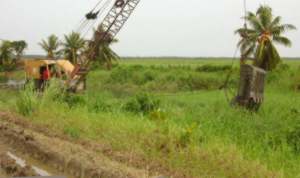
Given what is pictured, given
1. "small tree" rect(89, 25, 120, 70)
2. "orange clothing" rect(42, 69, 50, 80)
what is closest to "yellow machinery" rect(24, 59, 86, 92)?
"orange clothing" rect(42, 69, 50, 80)

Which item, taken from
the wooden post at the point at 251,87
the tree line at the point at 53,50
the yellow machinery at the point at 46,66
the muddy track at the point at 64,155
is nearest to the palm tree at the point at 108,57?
the tree line at the point at 53,50

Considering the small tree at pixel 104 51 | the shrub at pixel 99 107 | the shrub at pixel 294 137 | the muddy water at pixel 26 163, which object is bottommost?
the muddy water at pixel 26 163

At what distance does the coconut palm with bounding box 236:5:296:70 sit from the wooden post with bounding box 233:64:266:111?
16710 mm

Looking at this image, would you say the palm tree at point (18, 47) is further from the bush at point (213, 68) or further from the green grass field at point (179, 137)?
the green grass field at point (179, 137)

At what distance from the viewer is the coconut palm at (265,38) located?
3231cm

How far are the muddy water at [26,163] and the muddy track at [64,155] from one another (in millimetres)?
92

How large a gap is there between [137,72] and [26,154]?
39548 millimetres

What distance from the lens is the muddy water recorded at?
21.4 feet

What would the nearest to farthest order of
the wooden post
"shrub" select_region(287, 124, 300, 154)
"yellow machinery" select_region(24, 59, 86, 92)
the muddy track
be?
the muddy track, "shrub" select_region(287, 124, 300, 154), the wooden post, "yellow machinery" select_region(24, 59, 86, 92)

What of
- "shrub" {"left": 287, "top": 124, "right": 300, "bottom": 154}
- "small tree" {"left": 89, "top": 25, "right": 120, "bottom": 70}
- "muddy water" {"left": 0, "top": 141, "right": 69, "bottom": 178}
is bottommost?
"muddy water" {"left": 0, "top": 141, "right": 69, "bottom": 178}

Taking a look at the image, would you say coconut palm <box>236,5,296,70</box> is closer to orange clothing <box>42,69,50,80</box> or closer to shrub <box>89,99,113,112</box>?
orange clothing <box>42,69,50,80</box>

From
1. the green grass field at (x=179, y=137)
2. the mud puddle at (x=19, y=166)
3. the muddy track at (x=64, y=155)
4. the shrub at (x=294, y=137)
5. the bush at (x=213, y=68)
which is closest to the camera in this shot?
the muddy track at (x=64, y=155)

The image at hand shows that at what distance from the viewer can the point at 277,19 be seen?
32656 millimetres

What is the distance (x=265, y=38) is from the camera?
107 feet
